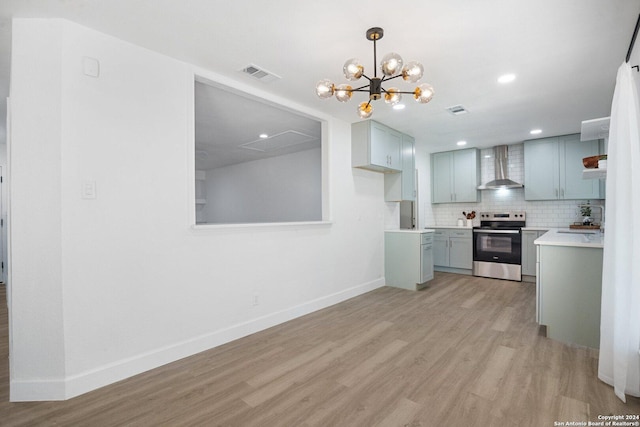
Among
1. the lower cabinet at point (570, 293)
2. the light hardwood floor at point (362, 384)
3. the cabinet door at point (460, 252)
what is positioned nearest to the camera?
the light hardwood floor at point (362, 384)

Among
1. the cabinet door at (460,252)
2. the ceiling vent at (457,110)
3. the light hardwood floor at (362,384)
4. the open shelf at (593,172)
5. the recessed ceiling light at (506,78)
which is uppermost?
the recessed ceiling light at (506,78)

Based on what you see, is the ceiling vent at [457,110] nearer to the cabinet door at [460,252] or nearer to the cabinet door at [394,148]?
the cabinet door at [394,148]

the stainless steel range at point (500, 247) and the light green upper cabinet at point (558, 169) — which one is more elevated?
the light green upper cabinet at point (558, 169)

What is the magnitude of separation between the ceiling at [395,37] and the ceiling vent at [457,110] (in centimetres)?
29

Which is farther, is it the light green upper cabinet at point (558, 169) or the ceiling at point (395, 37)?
the light green upper cabinet at point (558, 169)

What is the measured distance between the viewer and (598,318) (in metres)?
2.65

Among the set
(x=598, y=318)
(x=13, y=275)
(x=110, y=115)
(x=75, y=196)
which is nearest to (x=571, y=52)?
(x=598, y=318)

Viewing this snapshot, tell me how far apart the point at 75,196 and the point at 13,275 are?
618mm

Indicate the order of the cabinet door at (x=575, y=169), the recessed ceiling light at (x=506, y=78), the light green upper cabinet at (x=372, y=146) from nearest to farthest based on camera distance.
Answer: the recessed ceiling light at (x=506, y=78)
the light green upper cabinet at (x=372, y=146)
the cabinet door at (x=575, y=169)

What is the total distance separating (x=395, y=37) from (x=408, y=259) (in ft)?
11.1

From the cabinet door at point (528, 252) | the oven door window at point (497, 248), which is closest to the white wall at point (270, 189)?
the oven door window at point (497, 248)

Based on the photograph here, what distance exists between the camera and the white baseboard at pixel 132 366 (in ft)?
6.59

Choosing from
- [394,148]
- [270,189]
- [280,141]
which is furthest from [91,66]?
[270,189]

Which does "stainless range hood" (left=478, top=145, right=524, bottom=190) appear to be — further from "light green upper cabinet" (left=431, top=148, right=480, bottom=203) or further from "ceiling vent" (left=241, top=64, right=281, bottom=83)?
"ceiling vent" (left=241, top=64, right=281, bottom=83)
